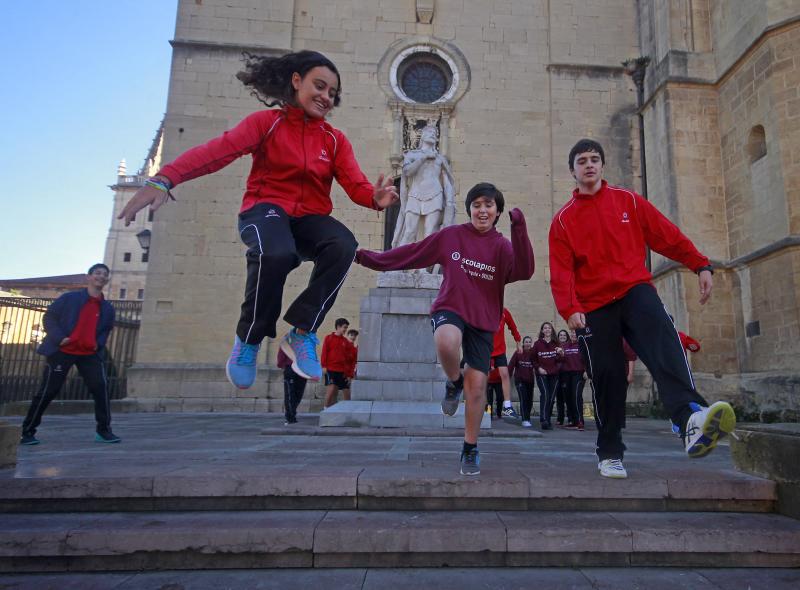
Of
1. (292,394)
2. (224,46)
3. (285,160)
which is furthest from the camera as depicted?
(224,46)

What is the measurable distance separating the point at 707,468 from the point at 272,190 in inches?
129

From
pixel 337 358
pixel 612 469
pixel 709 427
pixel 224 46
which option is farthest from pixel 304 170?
pixel 224 46

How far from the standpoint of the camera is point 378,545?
2.38m

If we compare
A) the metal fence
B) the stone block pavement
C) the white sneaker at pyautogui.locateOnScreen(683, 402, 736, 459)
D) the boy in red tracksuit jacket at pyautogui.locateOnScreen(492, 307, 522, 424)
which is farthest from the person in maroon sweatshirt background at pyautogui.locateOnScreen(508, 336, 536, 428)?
the metal fence

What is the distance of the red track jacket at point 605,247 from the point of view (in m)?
3.36

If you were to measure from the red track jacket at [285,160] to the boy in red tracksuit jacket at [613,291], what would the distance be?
1.40 meters

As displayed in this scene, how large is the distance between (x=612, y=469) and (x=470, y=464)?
815 mm

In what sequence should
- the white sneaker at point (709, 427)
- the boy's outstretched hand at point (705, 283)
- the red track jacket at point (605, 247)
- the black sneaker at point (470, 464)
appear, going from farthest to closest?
1. the red track jacket at point (605, 247)
2. the boy's outstretched hand at point (705, 283)
3. the black sneaker at point (470, 464)
4. the white sneaker at point (709, 427)

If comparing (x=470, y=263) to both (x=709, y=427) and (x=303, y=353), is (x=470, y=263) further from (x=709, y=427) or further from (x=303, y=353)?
(x=709, y=427)

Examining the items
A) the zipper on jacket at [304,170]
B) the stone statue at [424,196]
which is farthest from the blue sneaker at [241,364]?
the stone statue at [424,196]

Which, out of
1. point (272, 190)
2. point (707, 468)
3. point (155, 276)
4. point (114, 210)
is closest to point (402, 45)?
point (155, 276)

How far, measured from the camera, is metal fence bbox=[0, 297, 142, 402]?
13.0 meters

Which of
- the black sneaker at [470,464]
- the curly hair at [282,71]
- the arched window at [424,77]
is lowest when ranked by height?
the black sneaker at [470,464]

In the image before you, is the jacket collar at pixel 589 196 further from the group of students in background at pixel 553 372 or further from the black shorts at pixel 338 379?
the black shorts at pixel 338 379
